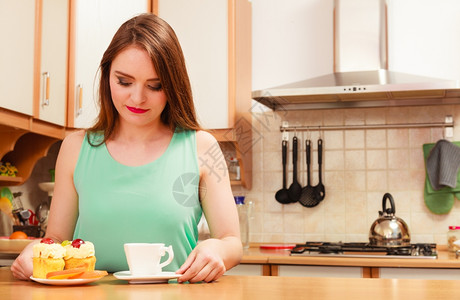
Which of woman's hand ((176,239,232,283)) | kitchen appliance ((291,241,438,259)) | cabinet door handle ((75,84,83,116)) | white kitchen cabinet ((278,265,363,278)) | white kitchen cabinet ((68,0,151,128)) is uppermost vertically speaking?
white kitchen cabinet ((68,0,151,128))

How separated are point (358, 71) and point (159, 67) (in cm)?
197

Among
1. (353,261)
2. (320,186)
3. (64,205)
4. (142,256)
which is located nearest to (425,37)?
(320,186)

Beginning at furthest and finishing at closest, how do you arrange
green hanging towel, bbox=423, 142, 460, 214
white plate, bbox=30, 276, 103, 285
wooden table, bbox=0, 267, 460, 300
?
1. green hanging towel, bbox=423, 142, 460, 214
2. white plate, bbox=30, 276, 103, 285
3. wooden table, bbox=0, 267, 460, 300

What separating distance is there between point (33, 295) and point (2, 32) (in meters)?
1.75

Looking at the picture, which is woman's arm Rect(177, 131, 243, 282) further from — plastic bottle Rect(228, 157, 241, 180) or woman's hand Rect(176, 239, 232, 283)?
plastic bottle Rect(228, 157, 241, 180)

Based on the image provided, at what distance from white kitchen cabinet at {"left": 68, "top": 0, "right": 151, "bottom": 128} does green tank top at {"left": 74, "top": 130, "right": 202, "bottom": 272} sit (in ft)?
5.65

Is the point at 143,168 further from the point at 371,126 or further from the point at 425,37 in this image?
the point at 425,37

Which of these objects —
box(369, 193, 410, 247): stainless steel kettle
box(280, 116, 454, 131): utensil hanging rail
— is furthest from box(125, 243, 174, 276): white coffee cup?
box(280, 116, 454, 131): utensil hanging rail

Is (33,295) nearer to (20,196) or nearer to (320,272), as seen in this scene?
(320,272)

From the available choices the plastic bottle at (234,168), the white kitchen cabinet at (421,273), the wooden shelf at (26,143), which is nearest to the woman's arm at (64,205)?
the wooden shelf at (26,143)

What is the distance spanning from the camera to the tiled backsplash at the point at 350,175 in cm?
313

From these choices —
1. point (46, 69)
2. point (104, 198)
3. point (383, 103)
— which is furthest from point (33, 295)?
point (383, 103)

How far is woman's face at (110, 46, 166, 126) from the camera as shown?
1.26 metres

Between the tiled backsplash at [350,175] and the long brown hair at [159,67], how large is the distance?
6.42ft
